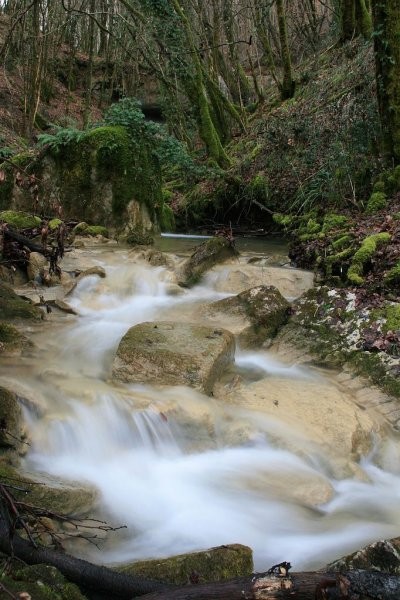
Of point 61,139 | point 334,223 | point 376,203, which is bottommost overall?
point 334,223

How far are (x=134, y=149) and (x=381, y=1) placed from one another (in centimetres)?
591

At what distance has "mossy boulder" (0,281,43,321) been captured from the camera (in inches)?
229

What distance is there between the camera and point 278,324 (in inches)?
241

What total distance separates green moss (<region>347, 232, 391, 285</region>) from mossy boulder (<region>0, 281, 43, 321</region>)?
383 centimetres

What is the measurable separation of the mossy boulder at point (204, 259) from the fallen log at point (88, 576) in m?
5.74

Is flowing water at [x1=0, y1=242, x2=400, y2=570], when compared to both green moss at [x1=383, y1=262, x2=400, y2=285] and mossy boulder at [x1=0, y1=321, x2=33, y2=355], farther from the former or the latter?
green moss at [x1=383, y1=262, x2=400, y2=285]

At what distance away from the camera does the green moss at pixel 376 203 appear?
8.28 metres

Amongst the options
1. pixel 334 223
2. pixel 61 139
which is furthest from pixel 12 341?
pixel 61 139

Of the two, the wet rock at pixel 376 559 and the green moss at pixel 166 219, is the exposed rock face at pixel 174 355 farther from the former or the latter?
the green moss at pixel 166 219

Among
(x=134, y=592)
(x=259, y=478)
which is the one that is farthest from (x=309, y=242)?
(x=134, y=592)

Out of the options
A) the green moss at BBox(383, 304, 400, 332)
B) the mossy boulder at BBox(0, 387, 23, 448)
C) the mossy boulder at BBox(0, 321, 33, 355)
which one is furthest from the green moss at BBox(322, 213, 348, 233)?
the mossy boulder at BBox(0, 387, 23, 448)

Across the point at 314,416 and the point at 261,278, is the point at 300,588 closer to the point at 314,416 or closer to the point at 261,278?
the point at 314,416

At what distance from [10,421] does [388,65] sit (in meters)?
7.72

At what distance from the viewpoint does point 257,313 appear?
6.09 meters
